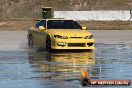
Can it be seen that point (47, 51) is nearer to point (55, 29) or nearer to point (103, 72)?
point (55, 29)

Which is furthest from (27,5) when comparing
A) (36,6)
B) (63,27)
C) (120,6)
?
(63,27)

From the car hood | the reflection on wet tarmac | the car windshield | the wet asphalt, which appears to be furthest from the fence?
the reflection on wet tarmac

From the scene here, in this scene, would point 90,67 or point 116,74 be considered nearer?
point 116,74

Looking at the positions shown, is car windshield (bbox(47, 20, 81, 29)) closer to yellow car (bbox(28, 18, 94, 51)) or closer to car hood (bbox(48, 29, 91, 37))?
yellow car (bbox(28, 18, 94, 51))

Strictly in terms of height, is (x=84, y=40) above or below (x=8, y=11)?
above

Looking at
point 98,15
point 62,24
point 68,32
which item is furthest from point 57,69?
point 98,15

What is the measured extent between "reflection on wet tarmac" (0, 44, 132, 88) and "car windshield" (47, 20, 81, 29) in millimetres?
2767

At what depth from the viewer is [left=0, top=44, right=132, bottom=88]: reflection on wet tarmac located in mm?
11883

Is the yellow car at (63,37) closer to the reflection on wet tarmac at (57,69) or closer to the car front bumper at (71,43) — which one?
the car front bumper at (71,43)

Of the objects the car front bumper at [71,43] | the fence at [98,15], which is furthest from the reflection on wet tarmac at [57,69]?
the fence at [98,15]

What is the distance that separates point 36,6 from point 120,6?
475 inches

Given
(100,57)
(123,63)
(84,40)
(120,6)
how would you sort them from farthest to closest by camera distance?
(120,6), (84,40), (100,57), (123,63)

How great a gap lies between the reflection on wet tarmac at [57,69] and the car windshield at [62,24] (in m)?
2.77

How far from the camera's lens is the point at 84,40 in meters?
21.4
